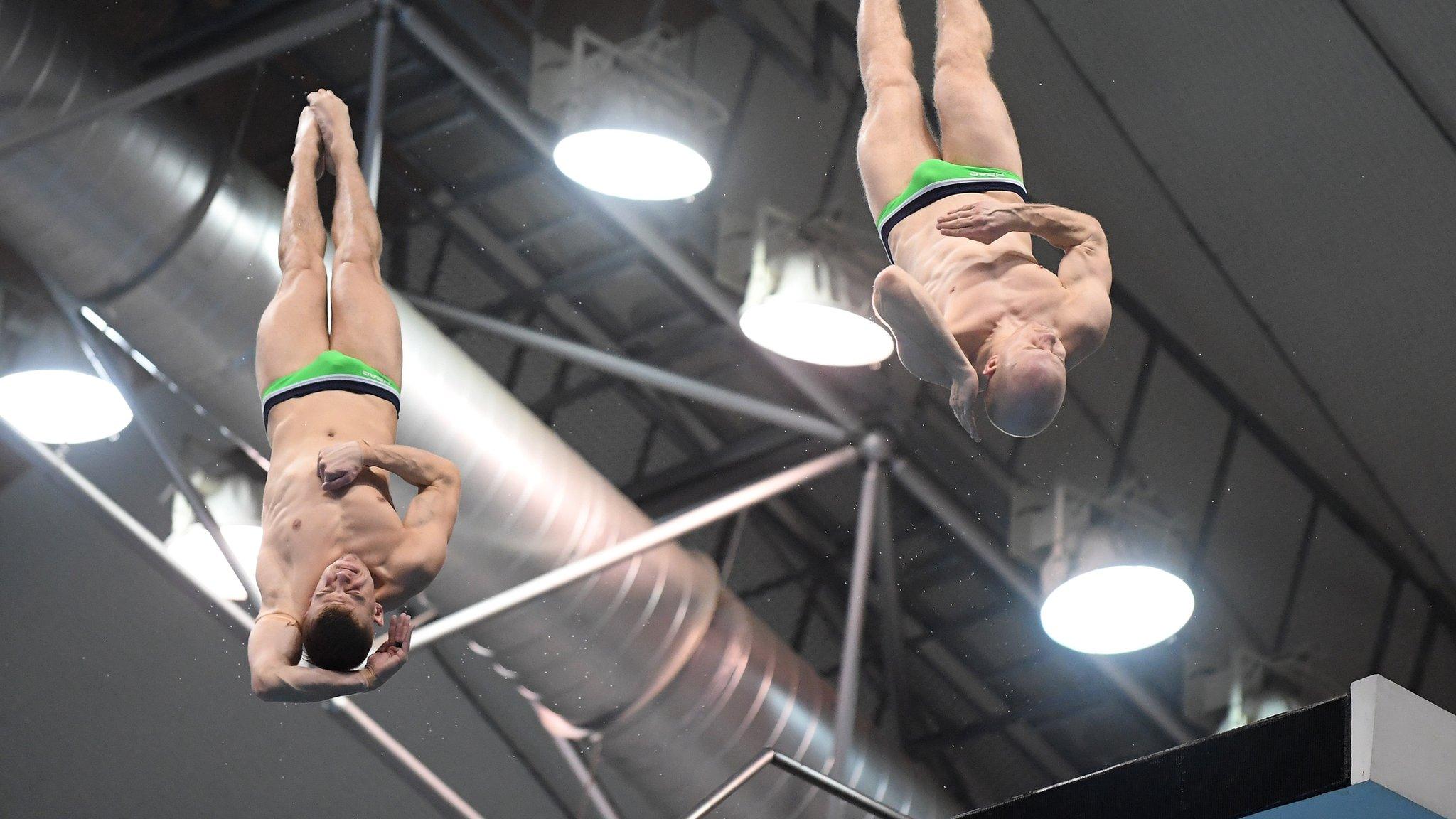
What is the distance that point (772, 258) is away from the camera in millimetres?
9367

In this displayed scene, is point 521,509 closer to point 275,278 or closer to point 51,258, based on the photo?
point 275,278

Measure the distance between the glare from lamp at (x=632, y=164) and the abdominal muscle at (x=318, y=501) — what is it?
206 centimetres

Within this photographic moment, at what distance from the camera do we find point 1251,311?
429 inches

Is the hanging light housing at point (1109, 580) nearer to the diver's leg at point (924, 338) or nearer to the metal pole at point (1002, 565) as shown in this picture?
the metal pole at point (1002, 565)

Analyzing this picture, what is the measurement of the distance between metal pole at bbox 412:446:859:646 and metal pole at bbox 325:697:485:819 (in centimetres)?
75

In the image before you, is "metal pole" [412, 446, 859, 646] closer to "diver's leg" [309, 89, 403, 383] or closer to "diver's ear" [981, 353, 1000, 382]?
"diver's leg" [309, 89, 403, 383]

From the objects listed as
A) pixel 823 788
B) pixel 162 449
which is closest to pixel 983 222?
pixel 823 788

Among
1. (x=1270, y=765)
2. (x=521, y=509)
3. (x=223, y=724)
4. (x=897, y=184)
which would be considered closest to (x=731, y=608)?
(x=521, y=509)

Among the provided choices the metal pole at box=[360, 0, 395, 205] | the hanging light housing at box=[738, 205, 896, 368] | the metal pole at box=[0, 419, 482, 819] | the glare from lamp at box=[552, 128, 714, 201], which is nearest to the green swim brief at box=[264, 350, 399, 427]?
the metal pole at box=[360, 0, 395, 205]

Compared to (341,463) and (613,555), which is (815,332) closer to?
(613,555)

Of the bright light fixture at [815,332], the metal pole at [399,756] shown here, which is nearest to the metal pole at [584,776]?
the metal pole at [399,756]

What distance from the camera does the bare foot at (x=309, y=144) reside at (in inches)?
292

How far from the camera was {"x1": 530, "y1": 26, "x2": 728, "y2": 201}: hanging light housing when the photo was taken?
860 centimetres

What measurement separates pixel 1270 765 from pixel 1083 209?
5563 mm
